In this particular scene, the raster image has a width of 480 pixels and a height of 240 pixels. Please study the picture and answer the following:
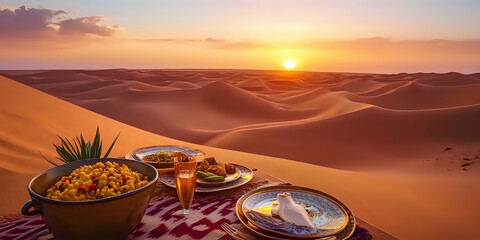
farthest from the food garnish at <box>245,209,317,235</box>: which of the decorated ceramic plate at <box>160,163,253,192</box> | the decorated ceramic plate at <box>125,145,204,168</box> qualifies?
the decorated ceramic plate at <box>125,145,204,168</box>

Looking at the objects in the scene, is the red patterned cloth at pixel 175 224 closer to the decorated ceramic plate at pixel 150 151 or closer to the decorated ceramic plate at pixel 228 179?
the decorated ceramic plate at pixel 228 179

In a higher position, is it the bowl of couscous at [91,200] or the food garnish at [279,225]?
the bowl of couscous at [91,200]

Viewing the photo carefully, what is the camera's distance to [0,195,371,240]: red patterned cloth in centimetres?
142

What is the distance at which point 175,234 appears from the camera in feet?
4.71

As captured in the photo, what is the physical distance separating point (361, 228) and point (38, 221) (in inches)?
62.4

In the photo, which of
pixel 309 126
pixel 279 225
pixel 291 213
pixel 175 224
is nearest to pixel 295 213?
pixel 291 213

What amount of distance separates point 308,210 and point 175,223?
2.21 ft

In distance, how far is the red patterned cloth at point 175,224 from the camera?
1422mm

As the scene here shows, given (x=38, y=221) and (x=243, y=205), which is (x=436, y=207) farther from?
(x=38, y=221)

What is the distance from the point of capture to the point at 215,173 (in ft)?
6.74

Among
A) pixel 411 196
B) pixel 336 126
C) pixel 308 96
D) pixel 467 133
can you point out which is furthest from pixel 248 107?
pixel 411 196

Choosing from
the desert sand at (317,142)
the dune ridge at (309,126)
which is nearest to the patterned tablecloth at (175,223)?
the desert sand at (317,142)

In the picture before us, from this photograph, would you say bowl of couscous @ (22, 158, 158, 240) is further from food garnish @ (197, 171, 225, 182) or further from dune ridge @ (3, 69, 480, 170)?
dune ridge @ (3, 69, 480, 170)

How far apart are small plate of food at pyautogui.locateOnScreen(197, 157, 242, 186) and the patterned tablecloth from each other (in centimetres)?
16
